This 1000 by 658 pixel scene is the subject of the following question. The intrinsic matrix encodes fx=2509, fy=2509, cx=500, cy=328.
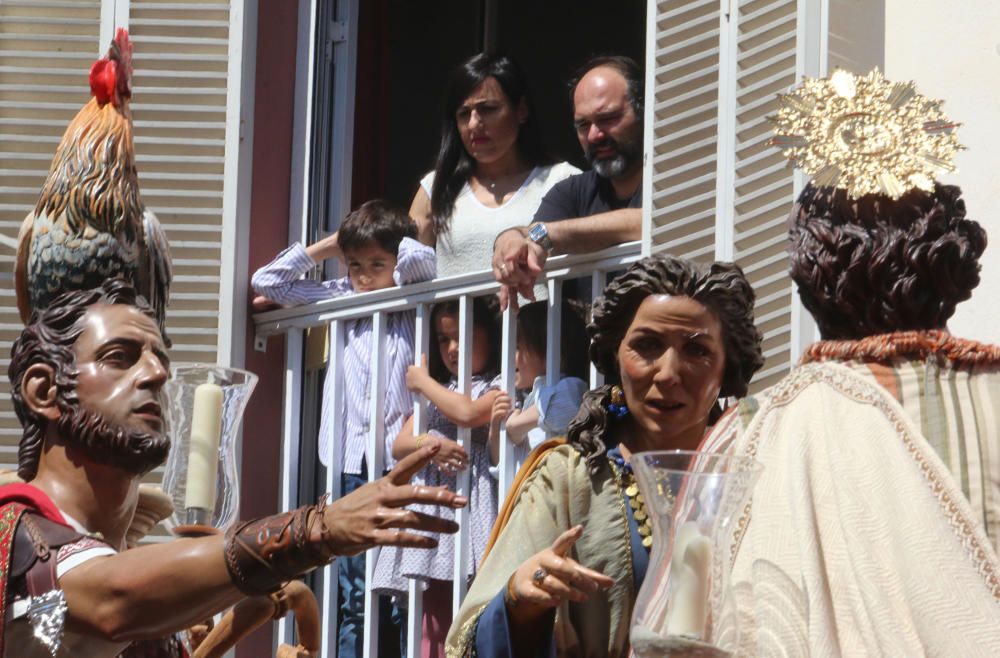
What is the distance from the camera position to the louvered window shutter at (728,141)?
6.65 meters

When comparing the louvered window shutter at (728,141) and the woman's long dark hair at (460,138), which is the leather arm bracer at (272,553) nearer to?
the louvered window shutter at (728,141)

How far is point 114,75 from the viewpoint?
6.14m

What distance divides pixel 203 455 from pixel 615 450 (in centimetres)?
82

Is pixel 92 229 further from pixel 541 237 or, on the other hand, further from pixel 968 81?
pixel 968 81

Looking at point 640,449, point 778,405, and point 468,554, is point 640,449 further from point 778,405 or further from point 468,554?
point 468,554

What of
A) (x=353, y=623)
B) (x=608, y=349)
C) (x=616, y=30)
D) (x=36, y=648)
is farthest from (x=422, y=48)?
(x=36, y=648)

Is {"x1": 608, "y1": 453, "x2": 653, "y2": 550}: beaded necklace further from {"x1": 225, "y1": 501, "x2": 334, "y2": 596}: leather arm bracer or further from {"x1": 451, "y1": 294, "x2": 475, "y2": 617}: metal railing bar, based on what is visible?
{"x1": 451, "y1": 294, "x2": 475, "y2": 617}: metal railing bar

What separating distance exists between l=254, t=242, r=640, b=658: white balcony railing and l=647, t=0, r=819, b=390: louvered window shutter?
227 mm

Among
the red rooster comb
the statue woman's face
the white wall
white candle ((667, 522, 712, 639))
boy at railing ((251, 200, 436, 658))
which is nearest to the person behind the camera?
white candle ((667, 522, 712, 639))

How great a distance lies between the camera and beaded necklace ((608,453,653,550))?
487cm

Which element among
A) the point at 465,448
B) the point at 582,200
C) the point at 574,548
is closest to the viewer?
the point at 574,548

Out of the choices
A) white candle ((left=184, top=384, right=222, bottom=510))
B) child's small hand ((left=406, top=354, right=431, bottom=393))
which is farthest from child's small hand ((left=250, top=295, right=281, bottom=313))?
white candle ((left=184, top=384, right=222, bottom=510))

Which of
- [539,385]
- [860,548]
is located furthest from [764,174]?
[860,548]

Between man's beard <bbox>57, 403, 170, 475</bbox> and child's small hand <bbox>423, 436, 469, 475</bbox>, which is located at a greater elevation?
man's beard <bbox>57, 403, 170, 475</bbox>
